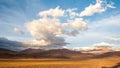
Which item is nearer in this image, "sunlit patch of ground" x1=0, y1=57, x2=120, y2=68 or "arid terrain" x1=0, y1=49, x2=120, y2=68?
"sunlit patch of ground" x1=0, y1=57, x2=120, y2=68

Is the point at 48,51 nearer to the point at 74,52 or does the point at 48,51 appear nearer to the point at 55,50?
the point at 55,50

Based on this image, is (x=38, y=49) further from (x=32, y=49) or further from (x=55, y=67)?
(x=55, y=67)

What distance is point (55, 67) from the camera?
44188 millimetres

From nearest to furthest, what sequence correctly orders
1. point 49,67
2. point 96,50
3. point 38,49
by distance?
1. point 49,67
2. point 38,49
3. point 96,50

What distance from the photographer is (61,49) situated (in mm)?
128625

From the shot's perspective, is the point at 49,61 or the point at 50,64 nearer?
the point at 50,64

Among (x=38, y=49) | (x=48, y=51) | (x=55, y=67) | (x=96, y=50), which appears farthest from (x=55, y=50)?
(x=55, y=67)

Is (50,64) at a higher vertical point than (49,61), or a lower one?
lower

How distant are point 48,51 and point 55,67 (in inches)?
2899

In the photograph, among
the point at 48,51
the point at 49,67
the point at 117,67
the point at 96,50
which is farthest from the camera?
the point at 96,50

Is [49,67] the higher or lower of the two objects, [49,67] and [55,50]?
the lower

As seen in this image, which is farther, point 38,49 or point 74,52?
point 38,49

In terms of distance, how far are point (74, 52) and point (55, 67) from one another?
8346 centimetres

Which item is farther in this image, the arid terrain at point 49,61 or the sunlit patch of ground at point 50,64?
the arid terrain at point 49,61
